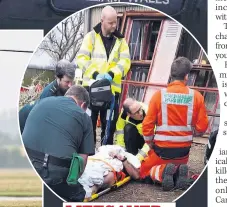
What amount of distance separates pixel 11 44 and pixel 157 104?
116 cm

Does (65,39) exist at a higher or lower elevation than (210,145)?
higher

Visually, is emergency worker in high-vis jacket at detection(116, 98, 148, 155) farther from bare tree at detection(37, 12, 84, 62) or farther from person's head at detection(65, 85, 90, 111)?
bare tree at detection(37, 12, 84, 62)

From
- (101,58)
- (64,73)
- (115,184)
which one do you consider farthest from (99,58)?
(115,184)

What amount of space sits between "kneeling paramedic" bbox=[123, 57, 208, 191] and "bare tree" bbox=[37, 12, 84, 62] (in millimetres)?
703

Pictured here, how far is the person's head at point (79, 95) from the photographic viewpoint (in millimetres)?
4098

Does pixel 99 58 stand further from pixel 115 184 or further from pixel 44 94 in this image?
pixel 115 184

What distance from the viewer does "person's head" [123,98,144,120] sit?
4.16 metres

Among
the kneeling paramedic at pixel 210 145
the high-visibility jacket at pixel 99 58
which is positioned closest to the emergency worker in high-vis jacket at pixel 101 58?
the high-visibility jacket at pixel 99 58

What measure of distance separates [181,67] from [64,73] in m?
0.87

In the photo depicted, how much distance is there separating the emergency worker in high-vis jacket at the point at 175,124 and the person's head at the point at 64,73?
2.06 feet

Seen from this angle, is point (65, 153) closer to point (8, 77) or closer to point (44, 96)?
point (44, 96)

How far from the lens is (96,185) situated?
4098mm

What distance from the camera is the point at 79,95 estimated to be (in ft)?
13.5

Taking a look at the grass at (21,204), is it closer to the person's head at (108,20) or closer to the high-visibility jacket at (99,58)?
the high-visibility jacket at (99,58)
